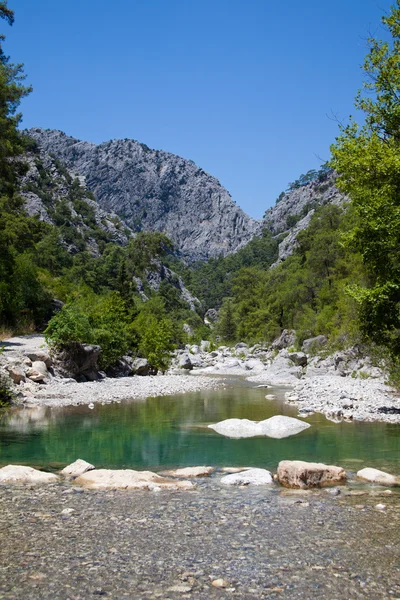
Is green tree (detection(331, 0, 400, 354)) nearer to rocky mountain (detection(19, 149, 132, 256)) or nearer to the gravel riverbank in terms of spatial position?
the gravel riverbank

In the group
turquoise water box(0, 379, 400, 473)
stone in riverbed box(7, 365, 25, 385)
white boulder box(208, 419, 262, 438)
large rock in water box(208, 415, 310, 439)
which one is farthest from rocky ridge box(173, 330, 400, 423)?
stone in riverbed box(7, 365, 25, 385)

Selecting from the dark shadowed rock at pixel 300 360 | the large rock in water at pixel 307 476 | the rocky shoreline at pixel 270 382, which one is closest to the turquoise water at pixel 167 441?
the large rock in water at pixel 307 476

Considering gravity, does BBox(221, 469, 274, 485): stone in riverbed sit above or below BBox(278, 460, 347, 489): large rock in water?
below

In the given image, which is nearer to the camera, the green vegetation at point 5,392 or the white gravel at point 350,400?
the white gravel at point 350,400

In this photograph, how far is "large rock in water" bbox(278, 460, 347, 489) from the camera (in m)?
10.1

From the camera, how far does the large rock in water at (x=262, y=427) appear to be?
1639 cm

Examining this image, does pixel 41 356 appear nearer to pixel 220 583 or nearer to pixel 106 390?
pixel 106 390

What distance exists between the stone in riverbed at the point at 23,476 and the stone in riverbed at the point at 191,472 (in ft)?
8.59

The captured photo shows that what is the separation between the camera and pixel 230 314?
10312 centimetres

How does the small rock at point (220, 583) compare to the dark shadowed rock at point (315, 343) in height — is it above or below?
below

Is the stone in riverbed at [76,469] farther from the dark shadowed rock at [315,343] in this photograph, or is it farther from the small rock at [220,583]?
the dark shadowed rock at [315,343]

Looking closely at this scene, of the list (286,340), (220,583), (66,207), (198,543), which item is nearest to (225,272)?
(66,207)

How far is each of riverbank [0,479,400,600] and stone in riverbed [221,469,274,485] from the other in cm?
71

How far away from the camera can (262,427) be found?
55.9 ft
